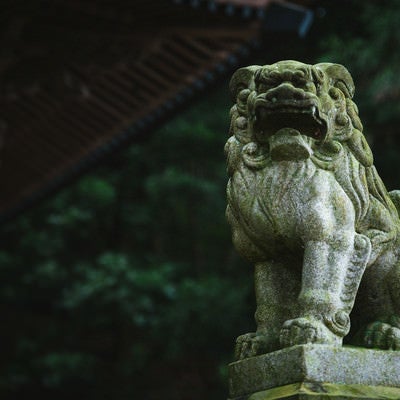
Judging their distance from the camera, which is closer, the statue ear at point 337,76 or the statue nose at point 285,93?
the statue nose at point 285,93

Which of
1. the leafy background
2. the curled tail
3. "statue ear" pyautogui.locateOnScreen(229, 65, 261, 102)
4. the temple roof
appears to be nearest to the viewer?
"statue ear" pyautogui.locateOnScreen(229, 65, 261, 102)

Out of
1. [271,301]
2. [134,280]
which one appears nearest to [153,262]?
[134,280]

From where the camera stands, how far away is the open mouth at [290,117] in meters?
3.06

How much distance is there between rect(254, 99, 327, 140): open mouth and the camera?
10.0 ft

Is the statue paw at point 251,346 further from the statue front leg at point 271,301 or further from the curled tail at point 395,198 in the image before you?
the curled tail at point 395,198

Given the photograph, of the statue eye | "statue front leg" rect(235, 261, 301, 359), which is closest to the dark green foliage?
"statue front leg" rect(235, 261, 301, 359)

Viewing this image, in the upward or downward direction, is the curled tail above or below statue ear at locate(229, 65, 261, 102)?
below

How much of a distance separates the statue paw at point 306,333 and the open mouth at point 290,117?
66cm

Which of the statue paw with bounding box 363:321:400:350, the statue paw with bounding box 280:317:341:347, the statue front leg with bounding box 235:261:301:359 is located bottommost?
the statue paw with bounding box 280:317:341:347

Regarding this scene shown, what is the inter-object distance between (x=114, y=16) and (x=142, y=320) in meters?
5.09

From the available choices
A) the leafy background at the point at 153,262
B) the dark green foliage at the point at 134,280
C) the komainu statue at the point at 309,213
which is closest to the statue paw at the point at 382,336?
the komainu statue at the point at 309,213

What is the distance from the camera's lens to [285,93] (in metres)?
3.05

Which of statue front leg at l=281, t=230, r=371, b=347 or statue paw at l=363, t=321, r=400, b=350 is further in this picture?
statue paw at l=363, t=321, r=400, b=350

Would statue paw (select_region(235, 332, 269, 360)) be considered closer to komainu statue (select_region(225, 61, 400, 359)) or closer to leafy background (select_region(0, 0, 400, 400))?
komainu statue (select_region(225, 61, 400, 359))
